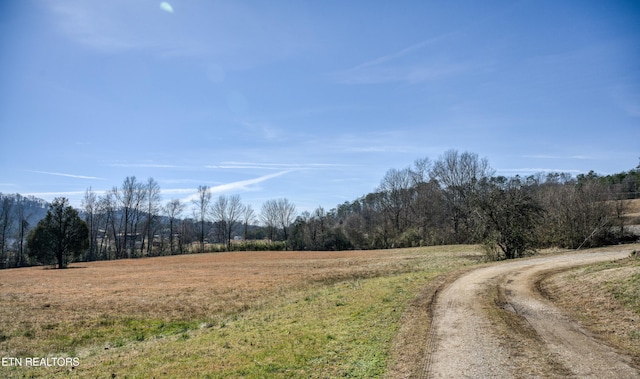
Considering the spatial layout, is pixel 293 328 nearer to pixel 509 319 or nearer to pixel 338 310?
pixel 338 310

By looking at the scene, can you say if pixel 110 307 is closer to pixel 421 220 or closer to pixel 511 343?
pixel 511 343

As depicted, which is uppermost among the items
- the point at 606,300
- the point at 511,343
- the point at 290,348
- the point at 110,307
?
the point at 606,300

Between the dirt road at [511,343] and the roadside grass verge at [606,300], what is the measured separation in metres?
0.50

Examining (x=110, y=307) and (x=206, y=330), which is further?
(x=110, y=307)

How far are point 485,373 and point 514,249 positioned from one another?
26.7 metres

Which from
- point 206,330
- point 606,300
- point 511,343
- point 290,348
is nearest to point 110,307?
point 206,330

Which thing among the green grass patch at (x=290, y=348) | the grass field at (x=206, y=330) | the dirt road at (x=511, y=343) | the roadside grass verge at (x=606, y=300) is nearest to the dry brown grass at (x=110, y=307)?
the grass field at (x=206, y=330)

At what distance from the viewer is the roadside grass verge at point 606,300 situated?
8727mm

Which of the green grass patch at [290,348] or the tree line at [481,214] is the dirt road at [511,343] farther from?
the tree line at [481,214]

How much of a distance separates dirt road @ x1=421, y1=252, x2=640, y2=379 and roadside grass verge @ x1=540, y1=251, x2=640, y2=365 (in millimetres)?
498

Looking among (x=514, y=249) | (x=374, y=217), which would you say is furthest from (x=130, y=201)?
(x=514, y=249)

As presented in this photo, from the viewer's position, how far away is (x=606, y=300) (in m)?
11.3

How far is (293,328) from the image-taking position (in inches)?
474

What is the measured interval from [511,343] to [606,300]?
5426 millimetres
